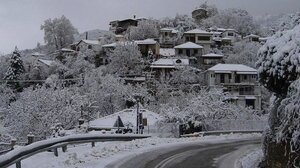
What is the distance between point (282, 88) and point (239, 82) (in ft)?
208

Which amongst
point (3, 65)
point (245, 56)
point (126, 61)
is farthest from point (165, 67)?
point (3, 65)

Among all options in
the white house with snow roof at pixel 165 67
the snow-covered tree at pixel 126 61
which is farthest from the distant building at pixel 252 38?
the snow-covered tree at pixel 126 61

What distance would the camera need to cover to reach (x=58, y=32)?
122m

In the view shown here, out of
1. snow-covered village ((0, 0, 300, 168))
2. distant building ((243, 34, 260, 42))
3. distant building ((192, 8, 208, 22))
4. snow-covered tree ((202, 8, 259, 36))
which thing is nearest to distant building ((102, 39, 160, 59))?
snow-covered village ((0, 0, 300, 168))

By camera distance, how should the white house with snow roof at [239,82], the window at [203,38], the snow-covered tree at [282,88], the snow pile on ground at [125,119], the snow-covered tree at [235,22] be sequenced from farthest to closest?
the snow-covered tree at [235,22]
the window at [203,38]
the white house with snow roof at [239,82]
the snow pile on ground at [125,119]
the snow-covered tree at [282,88]

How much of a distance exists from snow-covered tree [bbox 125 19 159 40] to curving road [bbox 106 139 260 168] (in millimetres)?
83899

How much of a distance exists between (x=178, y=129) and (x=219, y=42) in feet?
240

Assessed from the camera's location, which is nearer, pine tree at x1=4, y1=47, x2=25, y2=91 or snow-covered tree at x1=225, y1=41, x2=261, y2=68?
pine tree at x1=4, y1=47, x2=25, y2=91

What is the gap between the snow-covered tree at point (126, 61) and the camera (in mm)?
84625

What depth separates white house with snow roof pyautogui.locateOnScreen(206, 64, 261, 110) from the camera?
249ft

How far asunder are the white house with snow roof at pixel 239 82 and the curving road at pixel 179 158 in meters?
52.5

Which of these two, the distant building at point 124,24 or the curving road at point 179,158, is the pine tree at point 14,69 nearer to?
the distant building at point 124,24

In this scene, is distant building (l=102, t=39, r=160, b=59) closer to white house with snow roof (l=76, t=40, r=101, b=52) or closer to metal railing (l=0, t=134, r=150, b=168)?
white house with snow roof (l=76, t=40, r=101, b=52)

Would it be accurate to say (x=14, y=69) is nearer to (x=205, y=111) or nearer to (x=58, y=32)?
(x=58, y=32)
